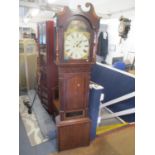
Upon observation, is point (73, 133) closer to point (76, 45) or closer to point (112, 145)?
point (112, 145)

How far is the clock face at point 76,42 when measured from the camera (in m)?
1.75

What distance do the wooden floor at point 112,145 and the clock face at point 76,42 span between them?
116 cm

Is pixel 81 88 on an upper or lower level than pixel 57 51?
lower

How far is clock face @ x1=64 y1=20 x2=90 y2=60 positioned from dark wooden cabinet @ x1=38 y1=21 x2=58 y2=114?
0.99m

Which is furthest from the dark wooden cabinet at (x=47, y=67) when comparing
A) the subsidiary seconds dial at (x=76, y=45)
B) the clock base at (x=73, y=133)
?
the subsidiary seconds dial at (x=76, y=45)

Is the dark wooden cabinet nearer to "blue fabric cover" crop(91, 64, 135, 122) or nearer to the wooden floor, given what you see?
the wooden floor

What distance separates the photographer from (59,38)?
1.72 m

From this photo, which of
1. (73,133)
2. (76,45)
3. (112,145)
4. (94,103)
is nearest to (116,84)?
(94,103)

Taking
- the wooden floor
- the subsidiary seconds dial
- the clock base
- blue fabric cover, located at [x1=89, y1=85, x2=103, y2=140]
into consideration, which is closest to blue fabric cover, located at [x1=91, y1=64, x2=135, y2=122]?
the wooden floor

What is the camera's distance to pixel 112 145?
7.31 feet

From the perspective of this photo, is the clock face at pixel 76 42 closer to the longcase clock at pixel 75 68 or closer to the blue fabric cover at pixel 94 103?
the longcase clock at pixel 75 68
